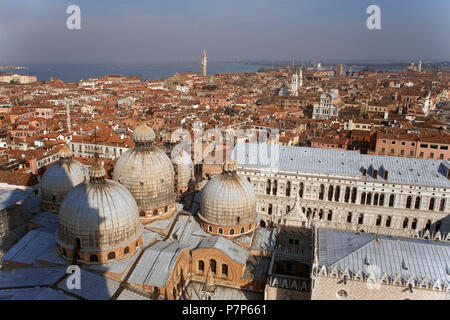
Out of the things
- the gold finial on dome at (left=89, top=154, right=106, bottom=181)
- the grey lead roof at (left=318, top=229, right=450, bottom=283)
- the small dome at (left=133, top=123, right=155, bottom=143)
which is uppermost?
the small dome at (left=133, top=123, right=155, bottom=143)

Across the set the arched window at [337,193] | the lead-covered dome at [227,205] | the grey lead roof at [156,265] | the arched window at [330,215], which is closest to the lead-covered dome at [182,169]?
the lead-covered dome at [227,205]

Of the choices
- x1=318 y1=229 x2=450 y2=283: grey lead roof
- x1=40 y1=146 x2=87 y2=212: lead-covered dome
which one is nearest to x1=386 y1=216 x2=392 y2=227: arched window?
x1=318 y1=229 x2=450 y2=283: grey lead roof

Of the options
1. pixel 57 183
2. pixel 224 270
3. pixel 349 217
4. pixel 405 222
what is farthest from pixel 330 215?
pixel 57 183

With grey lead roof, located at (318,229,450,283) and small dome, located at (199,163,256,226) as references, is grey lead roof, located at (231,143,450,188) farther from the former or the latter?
grey lead roof, located at (318,229,450,283)

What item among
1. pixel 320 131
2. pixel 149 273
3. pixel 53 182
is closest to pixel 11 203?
pixel 53 182

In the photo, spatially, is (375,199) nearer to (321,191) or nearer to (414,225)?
(414,225)

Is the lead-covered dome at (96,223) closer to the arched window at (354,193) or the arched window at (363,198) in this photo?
the arched window at (354,193)

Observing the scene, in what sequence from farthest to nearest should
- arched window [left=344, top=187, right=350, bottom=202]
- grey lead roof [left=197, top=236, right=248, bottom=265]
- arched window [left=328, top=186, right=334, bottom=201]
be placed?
arched window [left=328, top=186, right=334, bottom=201] → arched window [left=344, top=187, right=350, bottom=202] → grey lead roof [left=197, top=236, right=248, bottom=265]
